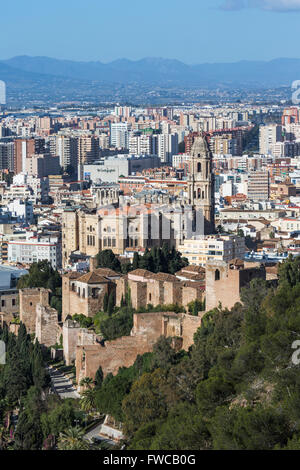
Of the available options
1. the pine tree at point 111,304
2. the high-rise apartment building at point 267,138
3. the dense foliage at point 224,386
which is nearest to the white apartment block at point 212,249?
the pine tree at point 111,304

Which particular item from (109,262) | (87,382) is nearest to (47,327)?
(109,262)

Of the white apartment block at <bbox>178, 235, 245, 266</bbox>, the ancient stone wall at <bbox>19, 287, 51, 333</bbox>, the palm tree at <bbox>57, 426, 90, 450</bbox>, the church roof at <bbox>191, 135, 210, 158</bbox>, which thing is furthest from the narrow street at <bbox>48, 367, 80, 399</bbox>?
the church roof at <bbox>191, 135, 210, 158</bbox>

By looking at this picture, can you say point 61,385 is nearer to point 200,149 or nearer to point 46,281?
point 46,281

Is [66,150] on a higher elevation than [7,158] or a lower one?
higher

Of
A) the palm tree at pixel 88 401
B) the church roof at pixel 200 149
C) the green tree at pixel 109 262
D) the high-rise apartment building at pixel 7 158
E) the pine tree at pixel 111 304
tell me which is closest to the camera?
the palm tree at pixel 88 401

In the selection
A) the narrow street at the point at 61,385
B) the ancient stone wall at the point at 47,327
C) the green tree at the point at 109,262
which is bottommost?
the narrow street at the point at 61,385

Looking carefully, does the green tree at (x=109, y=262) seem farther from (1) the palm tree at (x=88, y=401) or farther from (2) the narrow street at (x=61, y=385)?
(1) the palm tree at (x=88, y=401)
